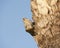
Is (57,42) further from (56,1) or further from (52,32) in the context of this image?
(56,1)

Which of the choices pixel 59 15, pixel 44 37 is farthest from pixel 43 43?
pixel 59 15

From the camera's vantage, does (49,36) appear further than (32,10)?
No

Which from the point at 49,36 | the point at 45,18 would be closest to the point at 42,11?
the point at 45,18

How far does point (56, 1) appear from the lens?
4.18 m

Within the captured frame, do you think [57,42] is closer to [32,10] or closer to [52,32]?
[52,32]

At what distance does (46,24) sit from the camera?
13.7 ft

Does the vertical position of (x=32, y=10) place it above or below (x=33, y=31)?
above

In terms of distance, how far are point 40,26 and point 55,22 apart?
238mm

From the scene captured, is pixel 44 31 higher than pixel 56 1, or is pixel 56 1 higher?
pixel 56 1

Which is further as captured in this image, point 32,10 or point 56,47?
point 32,10

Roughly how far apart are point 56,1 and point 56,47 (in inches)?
24.7

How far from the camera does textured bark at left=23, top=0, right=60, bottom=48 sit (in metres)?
4.09

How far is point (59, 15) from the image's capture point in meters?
4.12

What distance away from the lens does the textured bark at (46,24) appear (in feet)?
13.4
